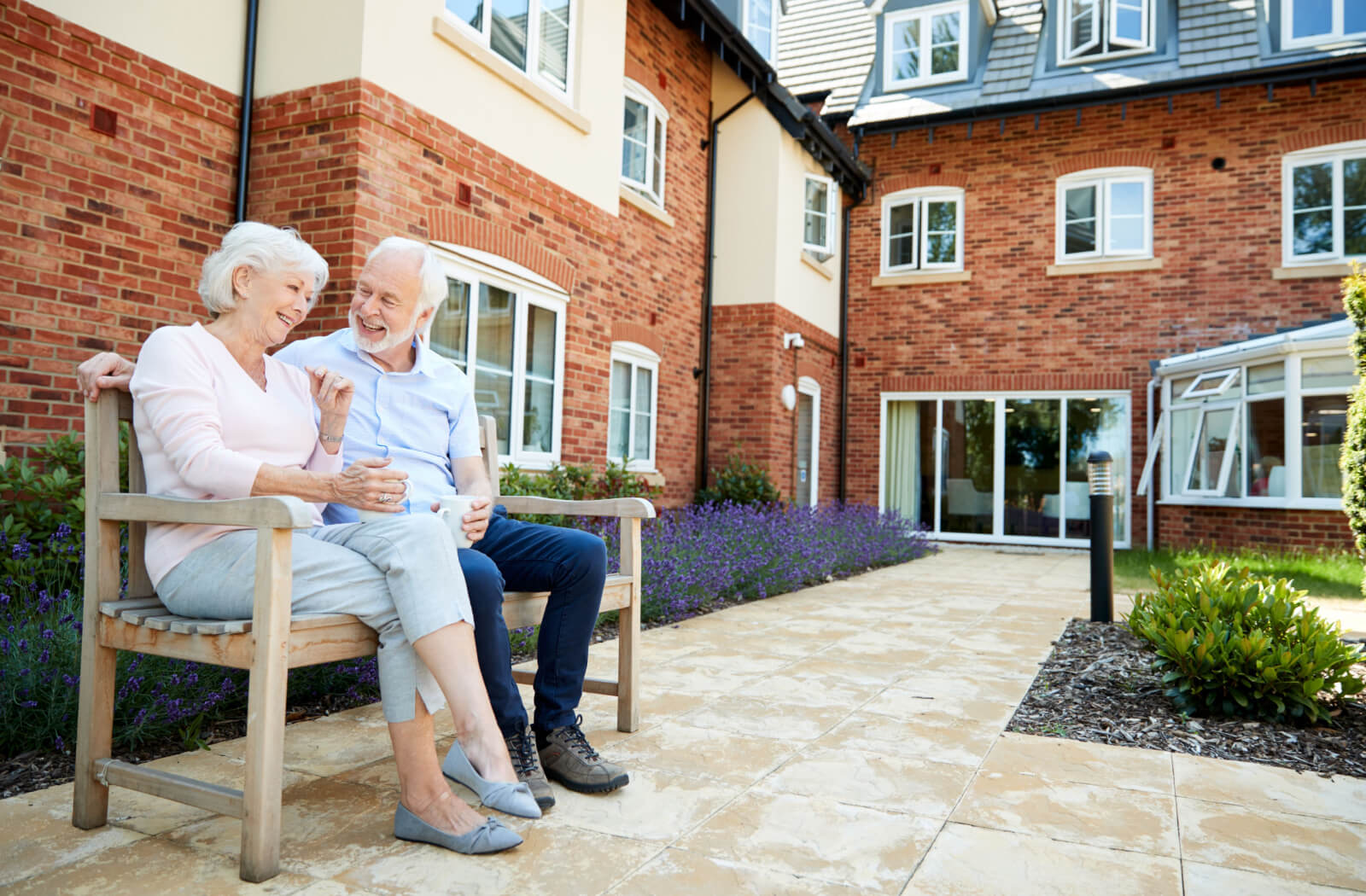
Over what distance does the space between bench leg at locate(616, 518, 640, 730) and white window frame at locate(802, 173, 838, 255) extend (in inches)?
329

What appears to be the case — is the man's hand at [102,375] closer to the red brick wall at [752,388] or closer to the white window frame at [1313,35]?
→ the red brick wall at [752,388]

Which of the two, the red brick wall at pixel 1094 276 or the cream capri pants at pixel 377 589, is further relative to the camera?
the red brick wall at pixel 1094 276

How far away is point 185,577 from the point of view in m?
1.94

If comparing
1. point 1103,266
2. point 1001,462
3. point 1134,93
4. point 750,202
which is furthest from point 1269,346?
point 750,202

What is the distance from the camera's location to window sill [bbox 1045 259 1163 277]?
11.1 metres

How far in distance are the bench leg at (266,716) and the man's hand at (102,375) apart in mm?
551

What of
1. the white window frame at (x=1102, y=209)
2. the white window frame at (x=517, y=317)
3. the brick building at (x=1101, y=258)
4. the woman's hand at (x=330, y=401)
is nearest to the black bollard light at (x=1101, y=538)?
the white window frame at (x=517, y=317)

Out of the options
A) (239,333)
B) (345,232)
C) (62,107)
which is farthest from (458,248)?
(239,333)

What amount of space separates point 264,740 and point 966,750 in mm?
1995

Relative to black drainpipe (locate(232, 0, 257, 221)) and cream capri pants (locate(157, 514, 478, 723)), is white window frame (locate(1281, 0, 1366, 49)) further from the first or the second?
cream capri pants (locate(157, 514, 478, 723))

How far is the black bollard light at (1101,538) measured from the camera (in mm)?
5211

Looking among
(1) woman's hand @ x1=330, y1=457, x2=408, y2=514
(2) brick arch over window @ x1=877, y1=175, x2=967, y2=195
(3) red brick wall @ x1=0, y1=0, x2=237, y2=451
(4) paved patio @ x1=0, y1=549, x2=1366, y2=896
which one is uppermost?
(2) brick arch over window @ x1=877, y1=175, x2=967, y2=195

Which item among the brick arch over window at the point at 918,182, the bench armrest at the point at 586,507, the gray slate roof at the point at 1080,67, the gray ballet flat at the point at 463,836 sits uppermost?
the gray slate roof at the point at 1080,67

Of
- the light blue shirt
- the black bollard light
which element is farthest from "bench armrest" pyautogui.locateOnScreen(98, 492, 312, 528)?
the black bollard light
